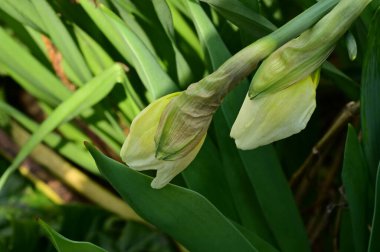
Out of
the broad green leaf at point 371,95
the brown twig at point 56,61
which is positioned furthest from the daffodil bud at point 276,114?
the brown twig at point 56,61

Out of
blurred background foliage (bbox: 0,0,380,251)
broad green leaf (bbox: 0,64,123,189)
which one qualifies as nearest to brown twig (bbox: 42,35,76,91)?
blurred background foliage (bbox: 0,0,380,251)

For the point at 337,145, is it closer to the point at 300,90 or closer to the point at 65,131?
the point at 65,131

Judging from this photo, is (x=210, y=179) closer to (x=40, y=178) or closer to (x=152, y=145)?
(x=152, y=145)

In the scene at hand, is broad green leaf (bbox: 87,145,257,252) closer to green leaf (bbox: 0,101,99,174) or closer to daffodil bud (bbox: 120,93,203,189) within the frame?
daffodil bud (bbox: 120,93,203,189)

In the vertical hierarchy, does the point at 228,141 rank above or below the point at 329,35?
below

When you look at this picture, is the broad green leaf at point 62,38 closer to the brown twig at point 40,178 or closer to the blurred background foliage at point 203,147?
the blurred background foliage at point 203,147

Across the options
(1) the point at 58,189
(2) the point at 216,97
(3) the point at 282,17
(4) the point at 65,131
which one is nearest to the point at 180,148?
(2) the point at 216,97

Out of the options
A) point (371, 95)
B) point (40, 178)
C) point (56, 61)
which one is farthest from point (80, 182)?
point (371, 95)
